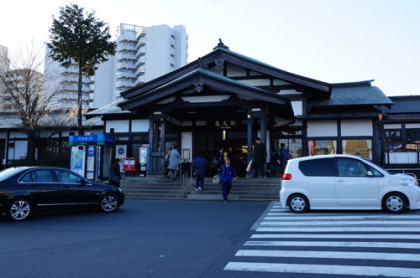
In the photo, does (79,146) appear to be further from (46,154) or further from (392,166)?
(392,166)

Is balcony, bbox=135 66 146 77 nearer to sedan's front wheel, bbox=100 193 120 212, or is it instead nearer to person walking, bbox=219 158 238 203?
person walking, bbox=219 158 238 203

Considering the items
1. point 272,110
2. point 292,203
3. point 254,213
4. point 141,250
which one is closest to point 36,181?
point 141,250

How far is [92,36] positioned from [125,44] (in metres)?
57.7

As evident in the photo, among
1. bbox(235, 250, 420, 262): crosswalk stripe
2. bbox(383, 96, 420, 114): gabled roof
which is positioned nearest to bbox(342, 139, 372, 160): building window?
bbox(383, 96, 420, 114): gabled roof

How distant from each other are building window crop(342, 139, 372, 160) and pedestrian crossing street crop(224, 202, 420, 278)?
993cm

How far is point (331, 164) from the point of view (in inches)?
390

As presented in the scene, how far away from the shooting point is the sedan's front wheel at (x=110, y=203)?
35.7ft

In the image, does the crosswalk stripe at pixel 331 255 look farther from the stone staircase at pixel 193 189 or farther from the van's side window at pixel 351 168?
the stone staircase at pixel 193 189

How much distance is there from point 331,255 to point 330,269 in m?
0.76

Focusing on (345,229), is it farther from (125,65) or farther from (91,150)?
(125,65)

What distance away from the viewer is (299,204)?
9.98 m

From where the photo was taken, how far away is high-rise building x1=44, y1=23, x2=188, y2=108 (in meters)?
74.9

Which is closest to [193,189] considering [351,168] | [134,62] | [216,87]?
[216,87]

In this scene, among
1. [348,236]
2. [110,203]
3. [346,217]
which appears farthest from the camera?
[110,203]
